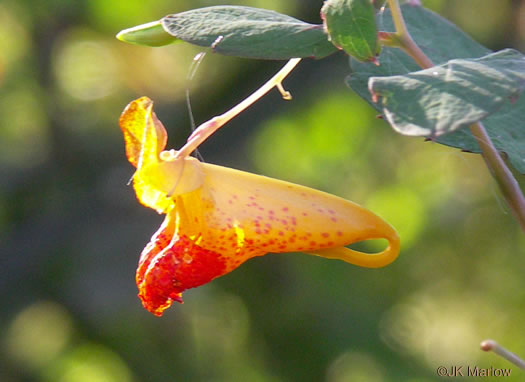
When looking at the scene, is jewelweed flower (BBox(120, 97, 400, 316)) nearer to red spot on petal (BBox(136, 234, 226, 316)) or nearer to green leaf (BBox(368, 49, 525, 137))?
red spot on petal (BBox(136, 234, 226, 316))

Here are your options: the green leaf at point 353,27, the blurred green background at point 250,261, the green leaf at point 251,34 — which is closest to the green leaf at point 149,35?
the green leaf at point 251,34

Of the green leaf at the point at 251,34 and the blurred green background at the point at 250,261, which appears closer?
the green leaf at the point at 251,34

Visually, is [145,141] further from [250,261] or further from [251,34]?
[250,261]

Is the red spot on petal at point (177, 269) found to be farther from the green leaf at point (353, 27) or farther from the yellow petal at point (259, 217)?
the green leaf at point (353, 27)

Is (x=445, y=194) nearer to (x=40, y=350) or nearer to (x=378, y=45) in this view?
(x=40, y=350)

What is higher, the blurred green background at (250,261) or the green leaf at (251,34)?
the green leaf at (251,34)

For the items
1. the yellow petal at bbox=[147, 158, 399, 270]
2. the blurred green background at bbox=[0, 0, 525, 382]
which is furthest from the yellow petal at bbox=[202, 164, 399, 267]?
the blurred green background at bbox=[0, 0, 525, 382]

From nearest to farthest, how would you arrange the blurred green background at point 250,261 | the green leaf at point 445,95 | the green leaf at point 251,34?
the green leaf at point 445,95, the green leaf at point 251,34, the blurred green background at point 250,261

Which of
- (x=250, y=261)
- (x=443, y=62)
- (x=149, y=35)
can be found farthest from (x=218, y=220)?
(x=250, y=261)
